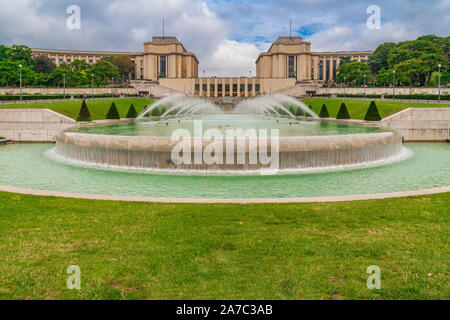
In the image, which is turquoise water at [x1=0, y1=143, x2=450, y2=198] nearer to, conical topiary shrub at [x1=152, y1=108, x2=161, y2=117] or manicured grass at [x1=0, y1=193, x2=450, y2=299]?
Result: manicured grass at [x1=0, y1=193, x2=450, y2=299]

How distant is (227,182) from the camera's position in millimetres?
13648

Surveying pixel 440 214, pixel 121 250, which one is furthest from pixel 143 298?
pixel 440 214

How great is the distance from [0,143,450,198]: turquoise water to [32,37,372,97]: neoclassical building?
3424 inches

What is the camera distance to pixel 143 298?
459 centimetres

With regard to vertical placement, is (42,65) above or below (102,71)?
above

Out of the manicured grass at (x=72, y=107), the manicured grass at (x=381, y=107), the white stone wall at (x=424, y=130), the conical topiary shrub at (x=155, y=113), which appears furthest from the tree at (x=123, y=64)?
the white stone wall at (x=424, y=130)

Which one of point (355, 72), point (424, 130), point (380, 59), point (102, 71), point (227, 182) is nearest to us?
point (227, 182)

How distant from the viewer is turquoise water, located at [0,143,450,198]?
484 inches

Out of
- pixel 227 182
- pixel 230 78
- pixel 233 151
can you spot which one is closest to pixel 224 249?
pixel 227 182

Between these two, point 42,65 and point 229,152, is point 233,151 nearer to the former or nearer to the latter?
point 229,152

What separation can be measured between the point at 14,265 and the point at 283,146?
1151cm

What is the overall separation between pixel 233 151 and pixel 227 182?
1.83 m

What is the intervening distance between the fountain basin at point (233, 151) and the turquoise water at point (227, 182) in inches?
30.7

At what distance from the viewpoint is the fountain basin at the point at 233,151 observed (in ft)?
50.1
